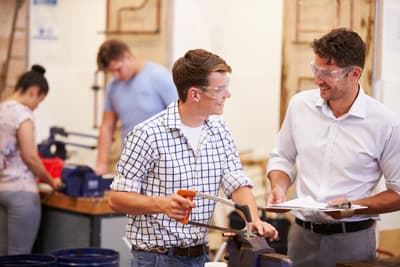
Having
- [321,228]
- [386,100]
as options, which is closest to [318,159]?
[321,228]

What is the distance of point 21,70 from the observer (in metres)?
7.87

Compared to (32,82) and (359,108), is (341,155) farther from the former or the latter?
(32,82)

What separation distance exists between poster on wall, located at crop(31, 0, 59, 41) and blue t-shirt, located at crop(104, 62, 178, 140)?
6.64ft

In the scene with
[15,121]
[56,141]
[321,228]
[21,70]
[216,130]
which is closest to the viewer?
[216,130]

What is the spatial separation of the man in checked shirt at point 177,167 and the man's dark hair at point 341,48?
52 cm

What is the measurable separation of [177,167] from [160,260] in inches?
14.2

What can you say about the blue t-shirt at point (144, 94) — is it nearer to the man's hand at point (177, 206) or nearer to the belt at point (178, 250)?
the belt at point (178, 250)

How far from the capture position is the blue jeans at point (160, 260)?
3.37 m

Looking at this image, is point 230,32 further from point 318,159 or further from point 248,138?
point 318,159

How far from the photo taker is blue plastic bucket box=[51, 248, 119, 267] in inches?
185

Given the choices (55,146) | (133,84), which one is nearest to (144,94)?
(133,84)

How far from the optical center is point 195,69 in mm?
3361

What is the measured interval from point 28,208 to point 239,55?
285cm

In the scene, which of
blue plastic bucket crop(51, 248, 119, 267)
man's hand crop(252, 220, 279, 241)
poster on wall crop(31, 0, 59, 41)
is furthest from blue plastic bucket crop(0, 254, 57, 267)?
poster on wall crop(31, 0, 59, 41)
